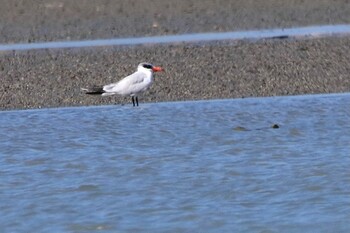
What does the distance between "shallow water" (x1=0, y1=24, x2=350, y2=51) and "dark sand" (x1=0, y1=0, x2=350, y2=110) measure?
1.88 ft

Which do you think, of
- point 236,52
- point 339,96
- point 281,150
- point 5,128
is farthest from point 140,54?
point 281,150

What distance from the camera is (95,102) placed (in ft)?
43.2

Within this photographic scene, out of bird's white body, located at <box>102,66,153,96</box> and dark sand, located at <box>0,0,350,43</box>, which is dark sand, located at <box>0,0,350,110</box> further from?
bird's white body, located at <box>102,66,153,96</box>

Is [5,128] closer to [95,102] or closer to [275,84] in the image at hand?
[95,102]

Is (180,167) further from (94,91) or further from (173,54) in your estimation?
(173,54)

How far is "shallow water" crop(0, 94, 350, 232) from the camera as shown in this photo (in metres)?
7.34

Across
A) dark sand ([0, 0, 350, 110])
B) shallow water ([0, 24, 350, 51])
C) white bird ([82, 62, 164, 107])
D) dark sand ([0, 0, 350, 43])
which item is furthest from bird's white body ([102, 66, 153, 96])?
dark sand ([0, 0, 350, 43])

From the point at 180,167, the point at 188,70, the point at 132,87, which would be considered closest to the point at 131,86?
the point at 132,87

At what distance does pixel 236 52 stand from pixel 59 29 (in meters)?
4.66

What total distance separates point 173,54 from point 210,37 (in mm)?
2271

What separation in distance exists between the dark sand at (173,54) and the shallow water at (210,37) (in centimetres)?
57

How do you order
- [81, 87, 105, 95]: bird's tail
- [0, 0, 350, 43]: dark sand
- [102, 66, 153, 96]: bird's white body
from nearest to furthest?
[102, 66, 153, 96]: bird's white body, [81, 87, 105, 95]: bird's tail, [0, 0, 350, 43]: dark sand

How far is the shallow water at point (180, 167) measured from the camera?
289 inches

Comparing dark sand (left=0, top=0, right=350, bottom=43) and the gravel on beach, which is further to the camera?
dark sand (left=0, top=0, right=350, bottom=43)
